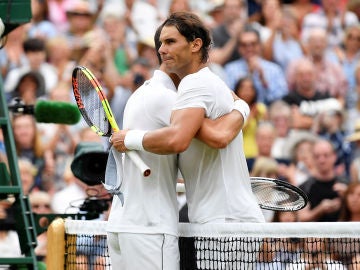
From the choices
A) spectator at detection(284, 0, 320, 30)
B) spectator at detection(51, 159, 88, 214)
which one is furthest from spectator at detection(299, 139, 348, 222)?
spectator at detection(51, 159, 88, 214)

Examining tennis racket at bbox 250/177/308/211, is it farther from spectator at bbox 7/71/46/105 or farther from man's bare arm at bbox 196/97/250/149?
spectator at bbox 7/71/46/105

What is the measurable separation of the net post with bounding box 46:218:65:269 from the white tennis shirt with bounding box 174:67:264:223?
35.6 inches

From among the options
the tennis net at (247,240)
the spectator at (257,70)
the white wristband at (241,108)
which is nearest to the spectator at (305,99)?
the spectator at (257,70)

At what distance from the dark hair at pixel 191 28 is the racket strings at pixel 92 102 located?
59 cm

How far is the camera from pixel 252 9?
12.7 meters

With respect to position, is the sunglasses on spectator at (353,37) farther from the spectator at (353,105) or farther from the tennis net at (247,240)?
the tennis net at (247,240)

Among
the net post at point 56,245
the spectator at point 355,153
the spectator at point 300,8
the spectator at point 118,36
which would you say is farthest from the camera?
the spectator at point 300,8

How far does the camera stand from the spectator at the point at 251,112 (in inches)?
448

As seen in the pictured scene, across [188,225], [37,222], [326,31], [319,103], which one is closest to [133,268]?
[188,225]

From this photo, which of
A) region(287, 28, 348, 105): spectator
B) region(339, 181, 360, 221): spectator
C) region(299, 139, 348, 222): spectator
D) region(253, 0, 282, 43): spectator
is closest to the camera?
region(339, 181, 360, 221): spectator

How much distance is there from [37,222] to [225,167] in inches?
86.3

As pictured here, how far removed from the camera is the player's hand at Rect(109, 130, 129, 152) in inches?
217

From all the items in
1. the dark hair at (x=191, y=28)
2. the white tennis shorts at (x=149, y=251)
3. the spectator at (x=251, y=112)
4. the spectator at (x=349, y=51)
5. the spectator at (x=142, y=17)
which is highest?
the spectator at (x=142, y=17)

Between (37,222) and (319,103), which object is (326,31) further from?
(37,222)
